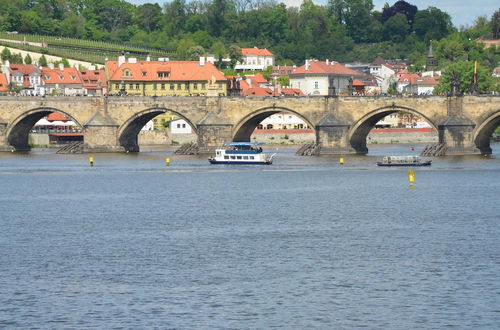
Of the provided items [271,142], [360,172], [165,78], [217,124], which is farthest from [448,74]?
[360,172]

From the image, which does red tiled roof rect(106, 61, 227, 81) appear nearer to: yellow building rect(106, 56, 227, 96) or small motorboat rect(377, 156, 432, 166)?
yellow building rect(106, 56, 227, 96)

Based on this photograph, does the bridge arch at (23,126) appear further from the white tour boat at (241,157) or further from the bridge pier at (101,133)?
the white tour boat at (241,157)

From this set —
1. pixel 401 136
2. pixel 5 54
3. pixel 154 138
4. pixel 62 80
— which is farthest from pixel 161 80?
pixel 5 54

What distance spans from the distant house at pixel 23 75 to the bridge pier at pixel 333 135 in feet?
211

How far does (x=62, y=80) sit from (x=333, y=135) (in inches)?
2769

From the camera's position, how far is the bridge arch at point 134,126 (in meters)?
116

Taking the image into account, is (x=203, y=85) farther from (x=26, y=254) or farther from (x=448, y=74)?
(x=26, y=254)

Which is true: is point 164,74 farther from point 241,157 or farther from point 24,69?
point 241,157

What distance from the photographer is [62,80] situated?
6644 inches

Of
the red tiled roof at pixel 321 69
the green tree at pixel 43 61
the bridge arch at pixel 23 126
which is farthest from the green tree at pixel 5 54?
the bridge arch at pixel 23 126

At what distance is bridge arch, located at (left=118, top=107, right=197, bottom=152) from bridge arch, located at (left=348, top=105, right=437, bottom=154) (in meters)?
16.5

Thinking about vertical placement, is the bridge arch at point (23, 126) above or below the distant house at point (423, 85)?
below

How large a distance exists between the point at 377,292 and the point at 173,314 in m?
7.47

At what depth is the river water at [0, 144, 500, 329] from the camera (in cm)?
3759
